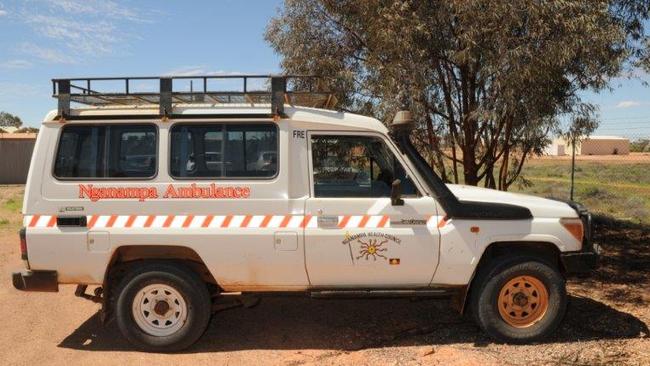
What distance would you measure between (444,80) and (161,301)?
5899 millimetres

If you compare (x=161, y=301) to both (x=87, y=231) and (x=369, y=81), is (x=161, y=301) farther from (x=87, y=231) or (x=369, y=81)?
(x=369, y=81)

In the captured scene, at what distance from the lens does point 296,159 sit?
16.6ft

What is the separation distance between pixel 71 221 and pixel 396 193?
2818 millimetres

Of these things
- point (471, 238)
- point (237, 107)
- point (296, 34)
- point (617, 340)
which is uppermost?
point (296, 34)

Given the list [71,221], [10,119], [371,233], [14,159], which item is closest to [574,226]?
[371,233]

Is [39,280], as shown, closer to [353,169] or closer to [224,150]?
[224,150]

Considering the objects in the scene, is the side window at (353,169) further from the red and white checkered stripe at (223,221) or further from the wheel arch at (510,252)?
the wheel arch at (510,252)

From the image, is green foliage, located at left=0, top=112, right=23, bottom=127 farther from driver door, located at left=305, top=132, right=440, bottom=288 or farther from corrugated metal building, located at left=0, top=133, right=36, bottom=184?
driver door, located at left=305, top=132, right=440, bottom=288

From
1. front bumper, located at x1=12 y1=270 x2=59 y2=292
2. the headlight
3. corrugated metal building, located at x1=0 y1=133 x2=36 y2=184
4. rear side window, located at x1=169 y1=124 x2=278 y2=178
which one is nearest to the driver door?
rear side window, located at x1=169 y1=124 x2=278 y2=178

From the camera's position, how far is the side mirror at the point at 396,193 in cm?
481

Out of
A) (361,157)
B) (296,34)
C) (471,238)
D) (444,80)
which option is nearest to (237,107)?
(361,157)

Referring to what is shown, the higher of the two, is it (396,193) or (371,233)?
(396,193)

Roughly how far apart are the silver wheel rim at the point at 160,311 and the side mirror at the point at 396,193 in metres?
2.07

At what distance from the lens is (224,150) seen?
5.10 metres
